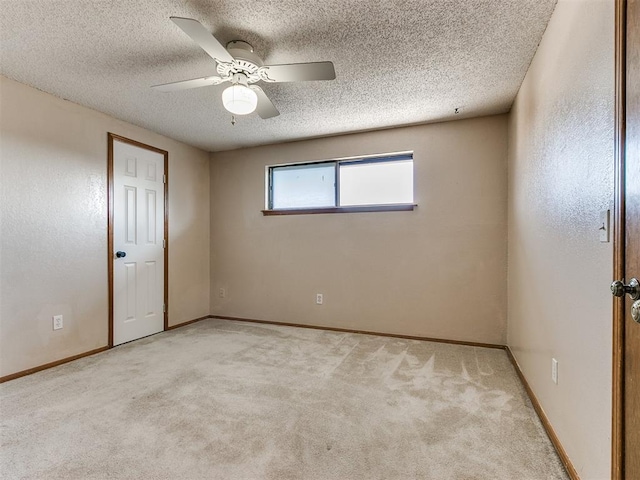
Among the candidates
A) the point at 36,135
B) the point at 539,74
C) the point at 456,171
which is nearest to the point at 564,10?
the point at 539,74

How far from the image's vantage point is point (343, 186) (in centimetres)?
386

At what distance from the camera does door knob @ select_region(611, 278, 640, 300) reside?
91 cm

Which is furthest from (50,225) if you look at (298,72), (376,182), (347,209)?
(376,182)

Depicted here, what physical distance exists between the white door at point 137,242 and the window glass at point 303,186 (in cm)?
140

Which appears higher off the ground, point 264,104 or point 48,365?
point 264,104

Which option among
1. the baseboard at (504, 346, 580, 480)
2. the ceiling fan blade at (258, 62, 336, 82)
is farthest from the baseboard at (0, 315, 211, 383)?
the baseboard at (504, 346, 580, 480)

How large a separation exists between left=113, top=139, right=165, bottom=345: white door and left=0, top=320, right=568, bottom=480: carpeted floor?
52 centimetres

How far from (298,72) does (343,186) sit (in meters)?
2.04

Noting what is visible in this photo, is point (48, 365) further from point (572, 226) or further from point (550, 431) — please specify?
point (572, 226)

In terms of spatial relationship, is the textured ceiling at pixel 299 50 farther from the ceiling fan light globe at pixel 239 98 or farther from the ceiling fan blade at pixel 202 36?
the ceiling fan light globe at pixel 239 98

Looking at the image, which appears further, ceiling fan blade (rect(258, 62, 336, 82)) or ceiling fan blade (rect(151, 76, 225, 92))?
ceiling fan blade (rect(151, 76, 225, 92))

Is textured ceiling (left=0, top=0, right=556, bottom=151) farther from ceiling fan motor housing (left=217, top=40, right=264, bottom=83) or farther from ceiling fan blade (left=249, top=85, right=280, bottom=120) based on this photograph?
ceiling fan blade (left=249, top=85, right=280, bottom=120)

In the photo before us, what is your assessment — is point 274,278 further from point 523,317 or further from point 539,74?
point 539,74

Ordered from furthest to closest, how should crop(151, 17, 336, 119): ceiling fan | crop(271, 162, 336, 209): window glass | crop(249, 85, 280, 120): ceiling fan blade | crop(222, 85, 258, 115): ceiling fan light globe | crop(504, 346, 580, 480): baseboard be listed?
crop(271, 162, 336, 209): window glass → crop(249, 85, 280, 120): ceiling fan blade → crop(222, 85, 258, 115): ceiling fan light globe → crop(151, 17, 336, 119): ceiling fan → crop(504, 346, 580, 480): baseboard
